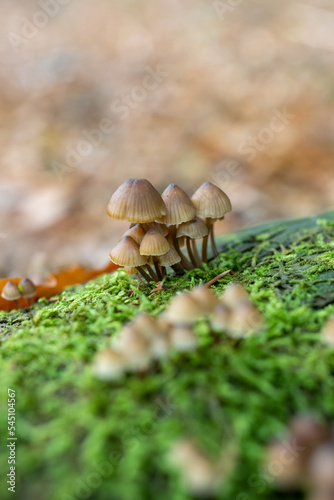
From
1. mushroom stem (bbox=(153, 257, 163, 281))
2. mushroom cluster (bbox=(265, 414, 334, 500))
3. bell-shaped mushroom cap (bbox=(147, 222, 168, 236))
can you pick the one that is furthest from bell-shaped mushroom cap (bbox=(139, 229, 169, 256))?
mushroom cluster (bbox=(265, 414, 334, 500))

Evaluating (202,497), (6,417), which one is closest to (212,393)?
(202,497)

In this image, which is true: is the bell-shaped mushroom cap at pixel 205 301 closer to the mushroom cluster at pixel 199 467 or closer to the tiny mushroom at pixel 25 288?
the mushroom cluster at pixel 199 467

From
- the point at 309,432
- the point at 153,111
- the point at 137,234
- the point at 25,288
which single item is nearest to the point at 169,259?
the point at 137,234

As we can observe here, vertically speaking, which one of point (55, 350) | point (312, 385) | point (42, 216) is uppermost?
point (42, 216)

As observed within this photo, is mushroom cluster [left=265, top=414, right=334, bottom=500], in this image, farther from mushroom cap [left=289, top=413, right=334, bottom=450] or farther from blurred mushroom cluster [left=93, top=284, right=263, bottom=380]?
blurred mushroom cluster [left=93, top=284, right=263, bottom=380]

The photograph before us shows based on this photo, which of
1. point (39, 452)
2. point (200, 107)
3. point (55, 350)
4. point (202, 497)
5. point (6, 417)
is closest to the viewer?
point (202, 497)

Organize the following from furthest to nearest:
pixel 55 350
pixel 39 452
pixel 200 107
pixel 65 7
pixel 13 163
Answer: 1. pixel 65 7
2. pixel 200 107
3. pixel 13 163
4. pixel 55 350
5. pixel 39 452

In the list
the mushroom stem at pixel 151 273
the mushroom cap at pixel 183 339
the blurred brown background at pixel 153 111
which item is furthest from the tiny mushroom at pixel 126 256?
the blurred brown background at pixel 153 111

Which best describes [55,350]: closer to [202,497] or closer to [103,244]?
[202,497]

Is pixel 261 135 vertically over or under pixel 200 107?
under
